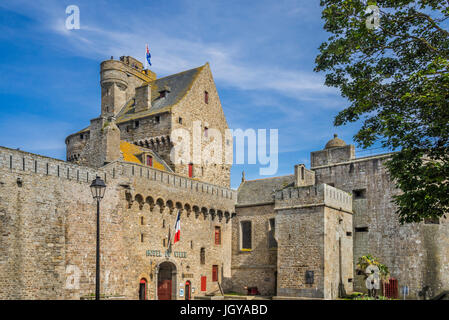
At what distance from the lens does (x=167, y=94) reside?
38062mm

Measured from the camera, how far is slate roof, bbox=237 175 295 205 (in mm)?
34031

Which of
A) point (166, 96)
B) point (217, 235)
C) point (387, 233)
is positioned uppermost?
point (166, 96)

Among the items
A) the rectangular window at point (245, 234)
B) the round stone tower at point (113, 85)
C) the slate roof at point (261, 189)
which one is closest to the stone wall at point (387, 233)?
the slate roof at point (261, 189)

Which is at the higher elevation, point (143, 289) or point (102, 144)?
point (102, 144)

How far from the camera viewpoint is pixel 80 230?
23500mm

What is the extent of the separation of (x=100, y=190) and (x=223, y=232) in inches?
779

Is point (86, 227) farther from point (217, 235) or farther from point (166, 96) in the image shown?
point (166, 96)

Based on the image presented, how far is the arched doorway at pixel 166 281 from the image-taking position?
29.2m

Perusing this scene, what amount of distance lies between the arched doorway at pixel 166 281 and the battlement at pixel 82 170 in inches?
208

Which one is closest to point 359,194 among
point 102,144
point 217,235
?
point 217,235

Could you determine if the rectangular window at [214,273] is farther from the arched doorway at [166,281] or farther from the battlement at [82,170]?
the battlement at [82,170]

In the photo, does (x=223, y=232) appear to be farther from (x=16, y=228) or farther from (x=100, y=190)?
(x=100, y=190)

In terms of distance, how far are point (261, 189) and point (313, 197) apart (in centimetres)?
608

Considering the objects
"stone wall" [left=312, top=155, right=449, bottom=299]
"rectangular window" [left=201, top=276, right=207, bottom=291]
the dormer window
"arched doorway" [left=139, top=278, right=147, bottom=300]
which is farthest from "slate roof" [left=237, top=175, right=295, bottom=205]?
"arched doorway" [left=139, top=278, right=147, bottom=300]
